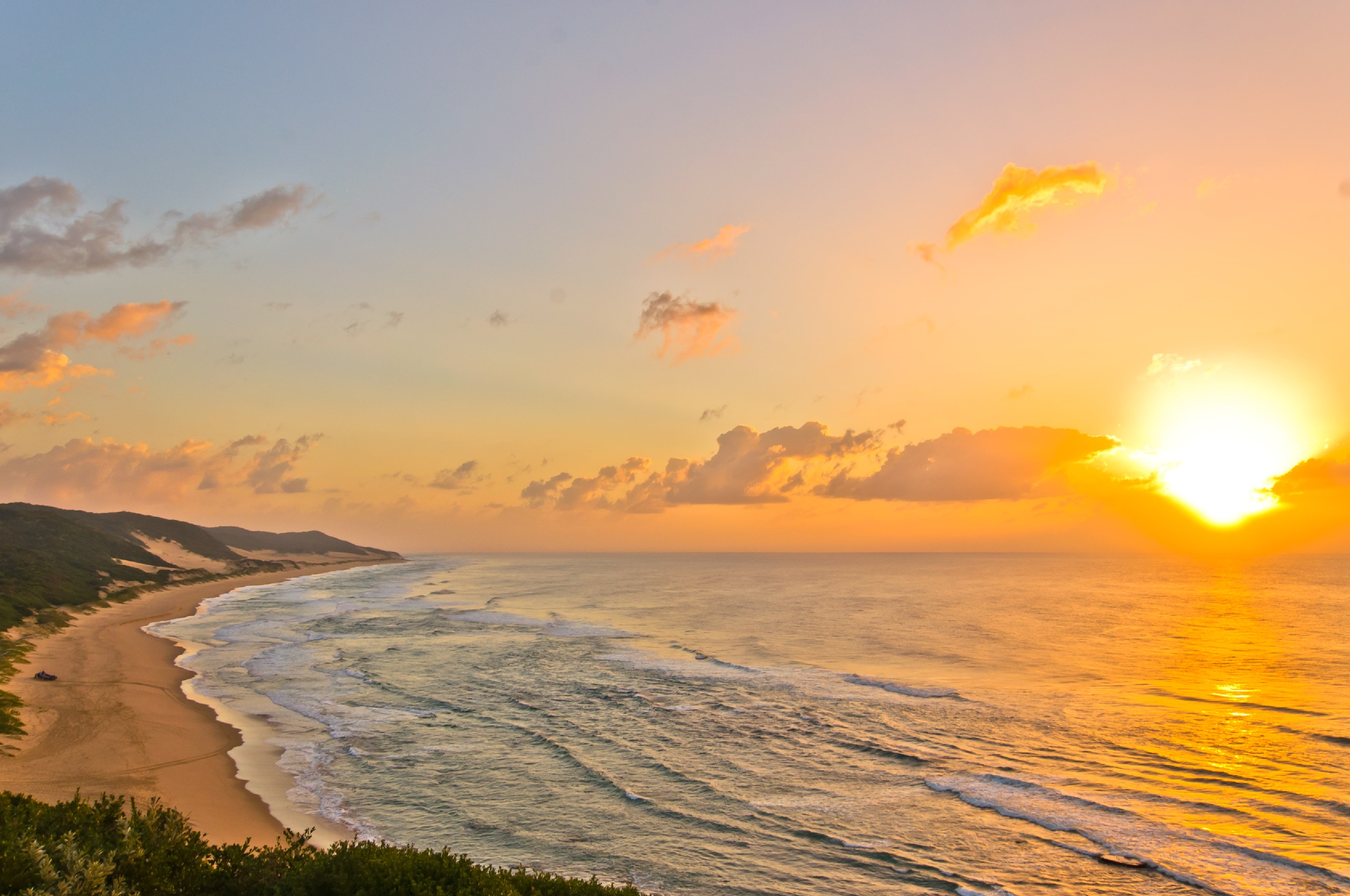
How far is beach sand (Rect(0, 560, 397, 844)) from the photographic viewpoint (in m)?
20.0

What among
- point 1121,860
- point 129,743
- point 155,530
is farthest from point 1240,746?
point 155,530

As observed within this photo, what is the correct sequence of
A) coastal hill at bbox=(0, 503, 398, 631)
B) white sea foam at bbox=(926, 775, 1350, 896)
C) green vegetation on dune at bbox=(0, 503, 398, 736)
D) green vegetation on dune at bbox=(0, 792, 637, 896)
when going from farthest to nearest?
coastal hill at bbox=(0, 503, 398, 631) → green vegetation on dune at bbox=(0, 503, 398, 736) → white sea foam at bbox=(926, 775, 1350, 896) → green vegetation on dune at bbox=(0, 792, 637, 896)

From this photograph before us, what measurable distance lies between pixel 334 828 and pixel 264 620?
6147 cm

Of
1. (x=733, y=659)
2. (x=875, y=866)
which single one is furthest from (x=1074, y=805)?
(x=733, y=659)

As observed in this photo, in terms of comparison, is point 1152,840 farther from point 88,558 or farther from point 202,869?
point 88,558

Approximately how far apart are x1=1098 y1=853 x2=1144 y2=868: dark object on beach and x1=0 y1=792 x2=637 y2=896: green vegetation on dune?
12582mm

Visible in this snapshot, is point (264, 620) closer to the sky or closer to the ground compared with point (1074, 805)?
closer to the ground

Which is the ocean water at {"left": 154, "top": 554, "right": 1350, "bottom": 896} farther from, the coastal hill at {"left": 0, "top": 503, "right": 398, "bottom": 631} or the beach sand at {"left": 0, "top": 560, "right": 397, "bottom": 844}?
the coastal hill at {"left": 0, "top": 503, "right": 398, "bottom": 631}

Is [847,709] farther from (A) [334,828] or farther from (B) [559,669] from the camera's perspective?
(A) [334,828]

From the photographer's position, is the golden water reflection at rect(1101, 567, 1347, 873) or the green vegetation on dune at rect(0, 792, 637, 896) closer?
the green vegetation on dune at rect(0, 792, 637, 896)

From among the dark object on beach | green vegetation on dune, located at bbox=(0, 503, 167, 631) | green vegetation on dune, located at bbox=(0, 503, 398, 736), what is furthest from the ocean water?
green vegetation on dune, located at bbox=(0, 503, 167, 631)

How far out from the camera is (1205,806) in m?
20.8

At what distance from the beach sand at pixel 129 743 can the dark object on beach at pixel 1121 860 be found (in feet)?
61.1

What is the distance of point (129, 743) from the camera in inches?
1009
